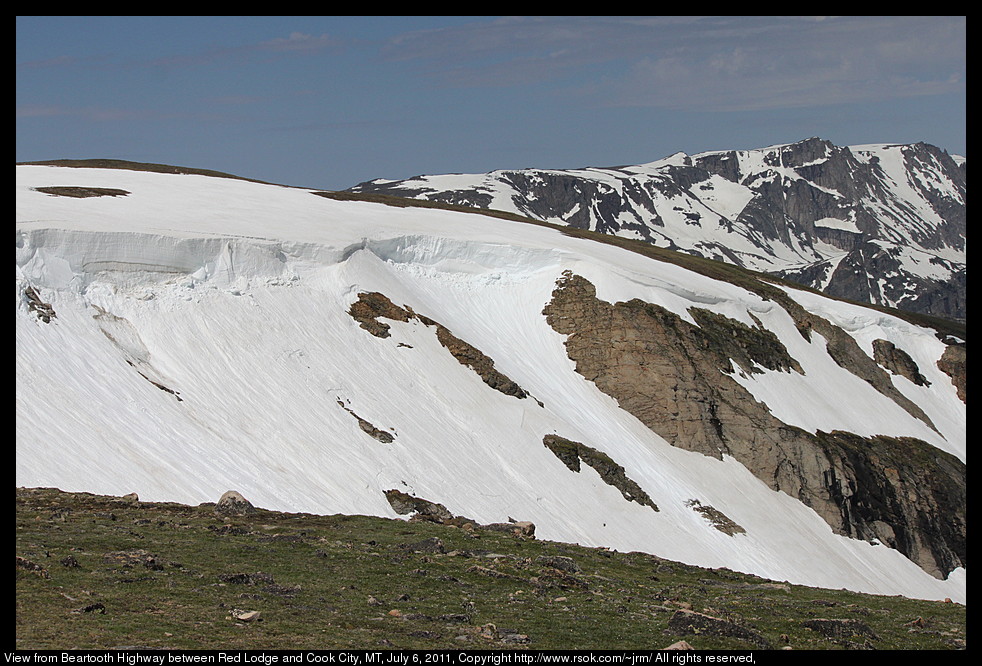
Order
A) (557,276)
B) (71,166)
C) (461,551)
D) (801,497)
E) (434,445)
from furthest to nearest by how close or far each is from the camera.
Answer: (71,166) → (557,276) → (801,497) → (434,445) → (461,551)

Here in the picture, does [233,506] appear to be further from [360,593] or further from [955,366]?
[955,366]

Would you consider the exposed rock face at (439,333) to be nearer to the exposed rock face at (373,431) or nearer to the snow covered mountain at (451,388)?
the snow covered mountain at (451,388)

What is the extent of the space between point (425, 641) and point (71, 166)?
66.0 metres

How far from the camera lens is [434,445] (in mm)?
45812

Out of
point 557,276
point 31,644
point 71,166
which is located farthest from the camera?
point 71,166

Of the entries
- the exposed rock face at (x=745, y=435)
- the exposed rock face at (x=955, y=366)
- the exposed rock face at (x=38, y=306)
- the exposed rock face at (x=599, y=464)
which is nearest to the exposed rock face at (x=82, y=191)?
the exposed rock face at (x=38, y=306)

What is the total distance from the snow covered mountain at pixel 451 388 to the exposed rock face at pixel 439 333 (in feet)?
0.55

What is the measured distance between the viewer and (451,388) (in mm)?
50844

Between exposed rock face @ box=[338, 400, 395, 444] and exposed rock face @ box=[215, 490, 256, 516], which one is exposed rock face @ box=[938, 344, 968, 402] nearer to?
exposed rock face @ box=[338, 400, 395, 444]

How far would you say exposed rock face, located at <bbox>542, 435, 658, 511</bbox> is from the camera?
49.3 metres

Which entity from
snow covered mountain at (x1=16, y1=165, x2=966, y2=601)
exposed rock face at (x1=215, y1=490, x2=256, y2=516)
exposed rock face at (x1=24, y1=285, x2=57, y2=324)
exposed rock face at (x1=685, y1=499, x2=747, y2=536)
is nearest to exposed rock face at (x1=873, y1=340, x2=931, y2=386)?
Answer: snow covered mountain at (x1=16, y1=165, x2=966, y2=601)

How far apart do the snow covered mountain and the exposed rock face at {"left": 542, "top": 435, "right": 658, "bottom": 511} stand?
0.15 meters
